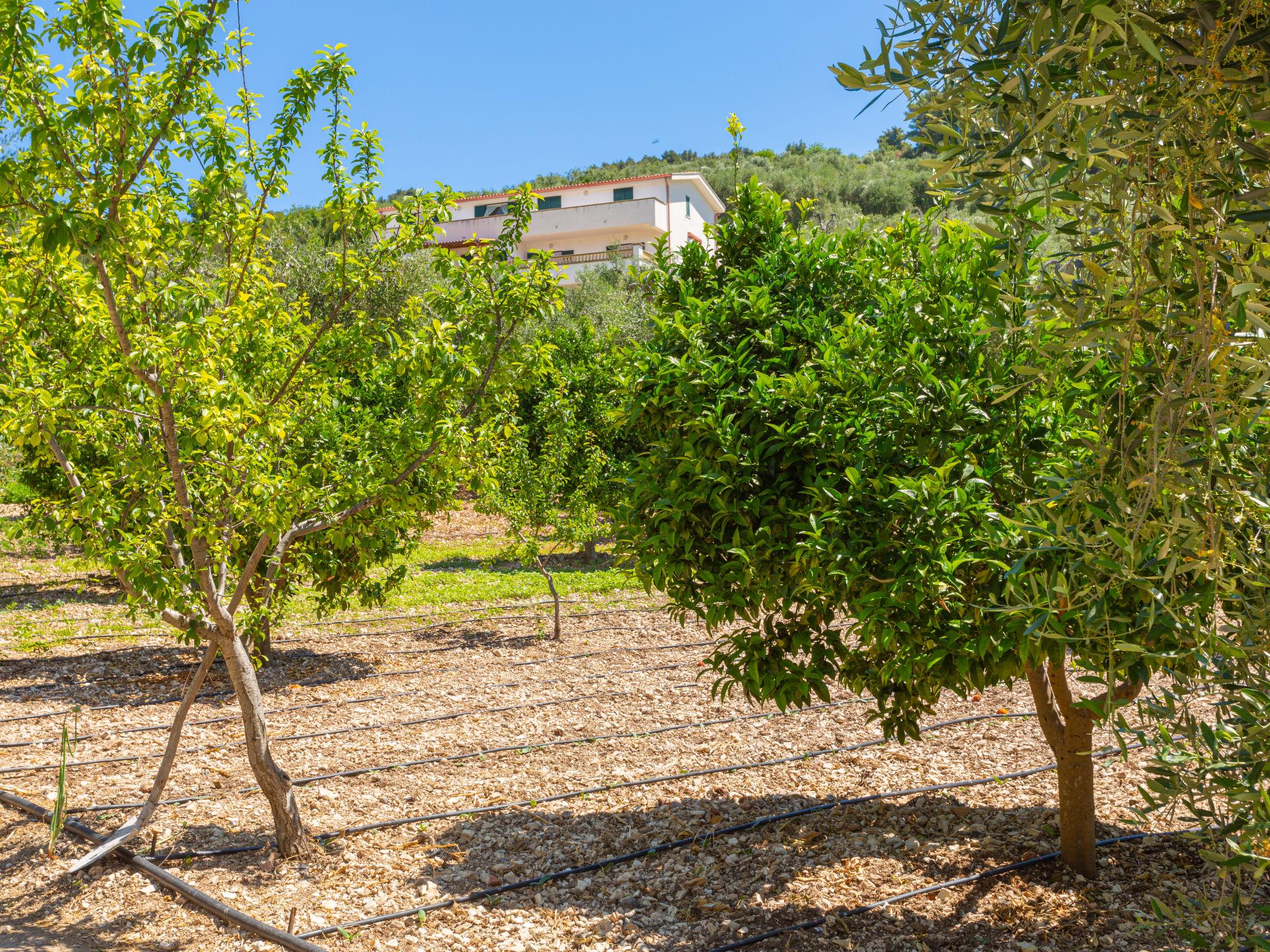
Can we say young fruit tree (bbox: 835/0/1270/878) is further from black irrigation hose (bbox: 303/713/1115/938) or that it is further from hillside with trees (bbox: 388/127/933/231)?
hillside with trees (bbox: 388/127/933/231)

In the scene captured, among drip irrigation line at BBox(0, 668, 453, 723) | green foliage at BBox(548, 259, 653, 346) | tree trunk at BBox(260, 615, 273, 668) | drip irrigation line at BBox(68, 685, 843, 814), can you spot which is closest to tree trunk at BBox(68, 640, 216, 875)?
drip irrigation line at BBox(68, 685, 843, 814)

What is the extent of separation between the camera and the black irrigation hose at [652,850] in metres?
4.27

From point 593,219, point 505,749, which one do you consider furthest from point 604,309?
point 505,749

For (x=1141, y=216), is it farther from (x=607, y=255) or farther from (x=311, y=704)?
(x=607, y=255)

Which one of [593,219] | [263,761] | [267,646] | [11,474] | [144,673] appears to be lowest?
[144,673]

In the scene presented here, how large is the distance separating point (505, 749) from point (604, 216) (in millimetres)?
32597

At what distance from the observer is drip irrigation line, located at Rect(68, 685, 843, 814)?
5672mm

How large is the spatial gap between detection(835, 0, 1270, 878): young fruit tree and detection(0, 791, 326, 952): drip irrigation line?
11.7 feet

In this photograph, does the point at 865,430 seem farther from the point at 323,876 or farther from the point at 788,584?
the point at 323,876

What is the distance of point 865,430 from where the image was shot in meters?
3.74

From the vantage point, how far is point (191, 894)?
4395 mm

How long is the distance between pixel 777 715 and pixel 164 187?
5596mm

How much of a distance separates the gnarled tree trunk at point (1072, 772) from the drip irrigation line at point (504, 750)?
1650mm

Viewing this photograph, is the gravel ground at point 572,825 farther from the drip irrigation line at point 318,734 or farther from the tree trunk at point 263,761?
the tree trunk at point 263,761
